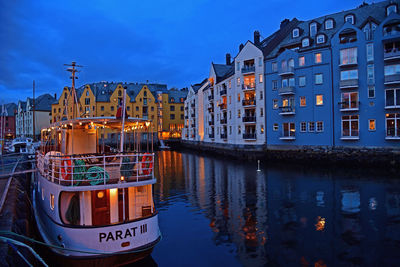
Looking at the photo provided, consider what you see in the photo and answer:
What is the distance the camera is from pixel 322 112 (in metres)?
42.8

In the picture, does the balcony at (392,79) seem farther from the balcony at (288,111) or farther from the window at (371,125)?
the balcony at (288,111)

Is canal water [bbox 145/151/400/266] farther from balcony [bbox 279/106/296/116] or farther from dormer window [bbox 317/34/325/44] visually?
dormer window [bbox 317/34/325/44]

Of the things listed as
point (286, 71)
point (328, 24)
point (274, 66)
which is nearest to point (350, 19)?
point (328, 24)

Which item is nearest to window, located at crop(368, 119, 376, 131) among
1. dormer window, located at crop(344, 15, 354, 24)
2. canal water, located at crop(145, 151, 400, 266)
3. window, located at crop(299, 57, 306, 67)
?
canal water, located at crop(145, 151, 400, 266)

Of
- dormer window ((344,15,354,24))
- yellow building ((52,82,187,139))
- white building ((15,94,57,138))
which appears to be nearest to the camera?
dormer window ((344,15,354,24))

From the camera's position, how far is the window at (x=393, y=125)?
36125 mm

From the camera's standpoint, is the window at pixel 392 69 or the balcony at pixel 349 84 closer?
the window at pixel 392 69

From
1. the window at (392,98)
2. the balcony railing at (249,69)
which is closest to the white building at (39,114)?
the balcony railing at (249,69)

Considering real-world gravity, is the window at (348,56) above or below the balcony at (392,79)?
above

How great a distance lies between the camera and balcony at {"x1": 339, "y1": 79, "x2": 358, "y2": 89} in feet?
129

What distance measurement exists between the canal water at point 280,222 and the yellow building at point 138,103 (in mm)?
56507

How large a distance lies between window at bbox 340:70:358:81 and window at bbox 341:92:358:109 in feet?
7.53

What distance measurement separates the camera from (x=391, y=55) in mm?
36625

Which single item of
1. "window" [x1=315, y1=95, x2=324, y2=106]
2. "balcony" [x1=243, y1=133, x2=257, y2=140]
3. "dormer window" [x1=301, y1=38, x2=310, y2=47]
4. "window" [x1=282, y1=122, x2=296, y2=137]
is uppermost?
"dormer window" [x1=301, y1=38, x2=310, y2=47]
